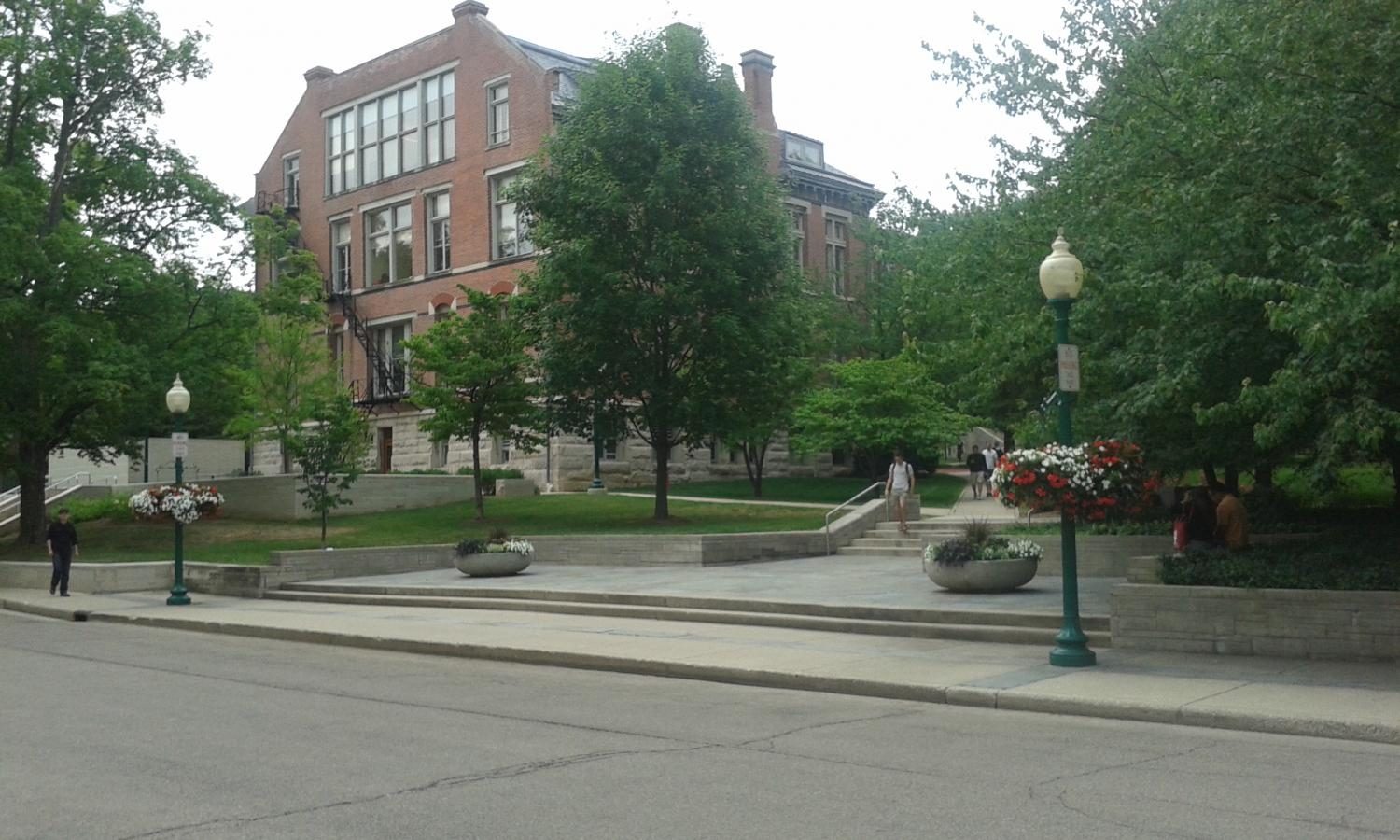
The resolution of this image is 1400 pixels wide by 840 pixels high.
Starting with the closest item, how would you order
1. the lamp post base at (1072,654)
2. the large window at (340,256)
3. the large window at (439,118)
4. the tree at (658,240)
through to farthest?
the lamp post base at (1072,654), the tree at (658,240), the large window at (439,118), the large window at (340,256)

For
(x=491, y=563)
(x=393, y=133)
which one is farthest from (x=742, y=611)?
(x=393, y=133)

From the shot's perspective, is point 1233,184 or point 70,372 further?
point 70,372

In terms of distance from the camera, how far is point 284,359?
42.4 meters

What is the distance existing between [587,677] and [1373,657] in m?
7.67

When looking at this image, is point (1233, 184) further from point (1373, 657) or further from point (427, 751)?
point (427, 751)

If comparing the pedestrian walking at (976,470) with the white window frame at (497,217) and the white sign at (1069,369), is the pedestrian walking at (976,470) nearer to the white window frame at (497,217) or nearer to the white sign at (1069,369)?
the white window frame at (497,217)

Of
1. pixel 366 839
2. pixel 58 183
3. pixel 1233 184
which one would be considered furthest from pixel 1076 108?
pixel 58 183

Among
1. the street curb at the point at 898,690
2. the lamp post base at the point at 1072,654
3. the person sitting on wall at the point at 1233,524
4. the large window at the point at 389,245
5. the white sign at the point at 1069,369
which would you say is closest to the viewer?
the street curb at the point at 898,690

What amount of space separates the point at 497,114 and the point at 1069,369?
3690cm

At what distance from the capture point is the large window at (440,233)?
47781mm

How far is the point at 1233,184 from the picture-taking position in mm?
12227

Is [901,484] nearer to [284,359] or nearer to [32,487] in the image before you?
[32,487]

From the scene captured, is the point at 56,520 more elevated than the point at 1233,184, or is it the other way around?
the point at 1233,184

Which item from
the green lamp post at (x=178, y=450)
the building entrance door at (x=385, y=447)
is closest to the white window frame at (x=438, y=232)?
the building entrance door at (x=385, y=447)
